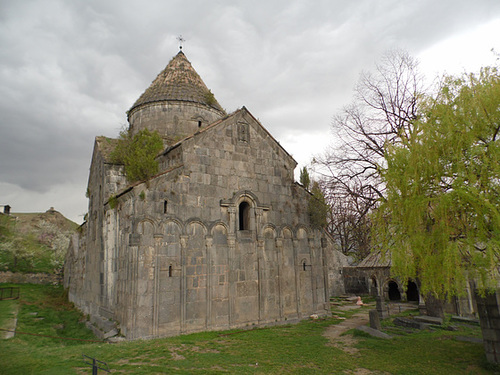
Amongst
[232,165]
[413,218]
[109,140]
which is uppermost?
[109,140]

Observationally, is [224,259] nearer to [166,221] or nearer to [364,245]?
[166,221]

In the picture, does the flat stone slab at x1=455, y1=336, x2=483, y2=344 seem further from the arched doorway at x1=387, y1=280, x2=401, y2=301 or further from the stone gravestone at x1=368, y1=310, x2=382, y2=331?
the arched doorway at x1=387, y1=280, x2=401, y2=301

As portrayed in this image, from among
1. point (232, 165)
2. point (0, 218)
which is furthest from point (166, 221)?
point (0, 218)

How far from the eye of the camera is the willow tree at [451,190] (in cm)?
612

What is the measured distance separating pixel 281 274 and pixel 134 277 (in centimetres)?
575

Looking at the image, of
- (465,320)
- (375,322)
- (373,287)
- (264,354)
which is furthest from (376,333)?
(373,287)

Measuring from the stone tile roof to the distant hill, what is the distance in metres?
9.78

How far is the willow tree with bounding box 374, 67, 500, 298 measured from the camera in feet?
20.1

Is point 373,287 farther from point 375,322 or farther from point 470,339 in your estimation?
point 470,339

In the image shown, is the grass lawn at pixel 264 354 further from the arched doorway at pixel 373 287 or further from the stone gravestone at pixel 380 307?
the arched doorway at pixel 373 287

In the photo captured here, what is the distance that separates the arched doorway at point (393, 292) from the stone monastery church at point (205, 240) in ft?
28.1

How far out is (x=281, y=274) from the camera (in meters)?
12.8

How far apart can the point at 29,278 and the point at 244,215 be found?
73.4ft

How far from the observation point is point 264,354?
8.35m
